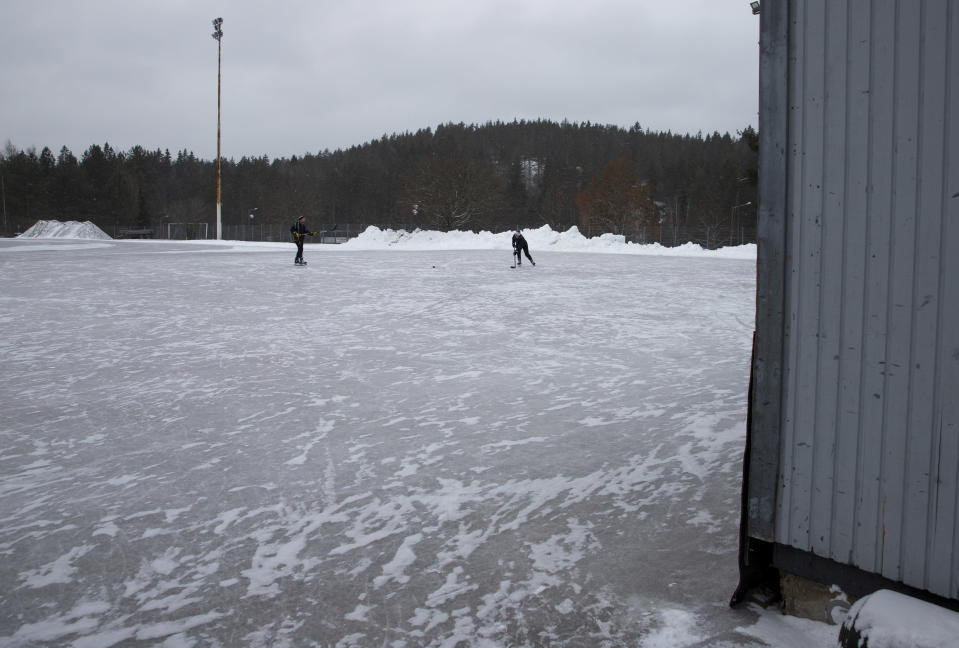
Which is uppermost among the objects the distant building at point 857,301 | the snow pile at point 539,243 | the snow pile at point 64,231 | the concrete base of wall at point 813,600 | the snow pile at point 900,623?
the snow pile at point 64,231

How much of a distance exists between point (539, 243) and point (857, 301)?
1379 inches

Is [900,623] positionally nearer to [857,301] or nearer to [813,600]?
[813,600]

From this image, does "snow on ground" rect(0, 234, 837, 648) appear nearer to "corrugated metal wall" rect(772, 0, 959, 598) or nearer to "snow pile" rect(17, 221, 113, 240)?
"corrugated metal wall" rect(772, 0, 959, 598)

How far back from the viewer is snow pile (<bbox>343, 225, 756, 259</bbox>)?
3359 cm

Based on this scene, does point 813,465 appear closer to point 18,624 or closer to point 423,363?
point 18,624

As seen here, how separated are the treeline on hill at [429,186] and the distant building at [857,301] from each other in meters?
52.2

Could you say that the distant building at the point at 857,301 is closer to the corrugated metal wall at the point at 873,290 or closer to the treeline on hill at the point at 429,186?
the corrugated metal wall at the point at 873,290

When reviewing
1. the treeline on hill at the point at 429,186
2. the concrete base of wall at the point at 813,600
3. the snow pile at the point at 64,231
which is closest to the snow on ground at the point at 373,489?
the concrete base of wall at the point at 813,600

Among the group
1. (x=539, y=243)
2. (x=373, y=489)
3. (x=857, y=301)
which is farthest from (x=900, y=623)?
(x=539, y=243)

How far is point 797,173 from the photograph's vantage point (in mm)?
2559

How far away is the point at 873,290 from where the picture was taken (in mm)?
2379

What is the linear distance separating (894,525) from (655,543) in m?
1.14

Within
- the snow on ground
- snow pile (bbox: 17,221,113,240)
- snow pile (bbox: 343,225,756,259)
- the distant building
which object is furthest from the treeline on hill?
the distant building

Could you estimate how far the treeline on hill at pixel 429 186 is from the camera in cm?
6519
